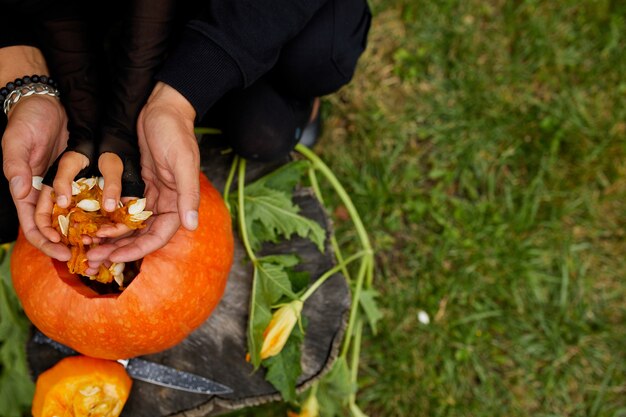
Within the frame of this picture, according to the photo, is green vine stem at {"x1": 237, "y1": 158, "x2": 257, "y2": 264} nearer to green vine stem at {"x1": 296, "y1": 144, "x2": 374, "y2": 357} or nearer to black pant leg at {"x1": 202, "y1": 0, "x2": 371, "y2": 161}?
black pant leg at {"x1": 202, "y1": 0, "x2": 371, "y2": 161}

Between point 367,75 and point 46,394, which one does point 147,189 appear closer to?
point 46,394

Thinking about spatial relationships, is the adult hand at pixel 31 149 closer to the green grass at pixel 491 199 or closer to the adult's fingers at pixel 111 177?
the adult's fingers at pixel 111 177

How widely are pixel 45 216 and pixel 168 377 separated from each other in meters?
0.62

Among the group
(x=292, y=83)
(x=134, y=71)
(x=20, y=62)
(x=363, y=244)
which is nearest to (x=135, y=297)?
(x=134, y=71)

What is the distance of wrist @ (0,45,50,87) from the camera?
1.45 m

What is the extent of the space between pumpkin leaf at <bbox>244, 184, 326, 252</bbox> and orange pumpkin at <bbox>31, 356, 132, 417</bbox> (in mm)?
520

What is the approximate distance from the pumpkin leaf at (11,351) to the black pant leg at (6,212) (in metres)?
0.19

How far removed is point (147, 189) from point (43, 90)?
1.17 feet

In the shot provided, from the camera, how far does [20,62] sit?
148cm

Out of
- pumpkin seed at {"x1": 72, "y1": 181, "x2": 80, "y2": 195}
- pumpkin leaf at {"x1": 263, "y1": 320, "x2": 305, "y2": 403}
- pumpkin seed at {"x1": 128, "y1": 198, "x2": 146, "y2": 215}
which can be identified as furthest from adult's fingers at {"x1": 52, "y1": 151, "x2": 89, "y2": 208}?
pumpkin leaf at {"x1": 263, "y1": 320, "x2": 305, "y2": 403}

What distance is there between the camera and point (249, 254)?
1691mm

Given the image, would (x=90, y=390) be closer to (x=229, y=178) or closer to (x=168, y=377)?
(x=168, y=377)

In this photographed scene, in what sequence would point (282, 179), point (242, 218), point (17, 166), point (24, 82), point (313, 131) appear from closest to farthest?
point (17, 166)
point (24, 82)
point (242, 218)
point (282, 179)
point (313, 131)

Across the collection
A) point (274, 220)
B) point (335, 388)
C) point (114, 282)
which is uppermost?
point (114, 282)
